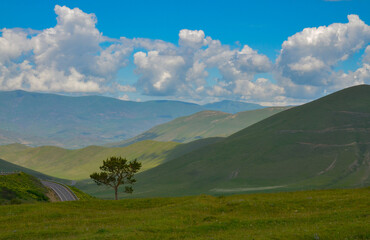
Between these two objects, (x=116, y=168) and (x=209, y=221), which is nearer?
(x=209, y=221)

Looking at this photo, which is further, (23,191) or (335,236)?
(23,191)

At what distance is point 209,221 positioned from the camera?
35.7m

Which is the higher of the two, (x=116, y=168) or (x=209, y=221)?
(x=116, y=168)

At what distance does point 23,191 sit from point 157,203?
4853 cm

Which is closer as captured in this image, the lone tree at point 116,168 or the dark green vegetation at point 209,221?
the dark green vegetation at point 209,221

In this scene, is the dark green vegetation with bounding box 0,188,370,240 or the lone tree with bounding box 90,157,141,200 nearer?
the dark green vegetation with bounding box 0,188,370,240

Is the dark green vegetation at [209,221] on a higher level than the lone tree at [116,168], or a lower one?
lower

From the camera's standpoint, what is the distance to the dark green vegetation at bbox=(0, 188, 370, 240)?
27.7 metres

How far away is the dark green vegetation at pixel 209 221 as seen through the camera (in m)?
27.7

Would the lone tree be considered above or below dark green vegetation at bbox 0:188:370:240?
above

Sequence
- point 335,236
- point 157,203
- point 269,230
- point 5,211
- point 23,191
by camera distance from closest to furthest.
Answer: point 335,236 < point 269,230 < point 5,211 < point 157,203 < point 23,191

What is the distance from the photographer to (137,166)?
8569 centimetres

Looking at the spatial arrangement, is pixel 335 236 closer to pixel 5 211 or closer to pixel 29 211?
pixel 29 211

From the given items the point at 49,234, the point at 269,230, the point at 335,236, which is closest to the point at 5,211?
the point at 49,234
